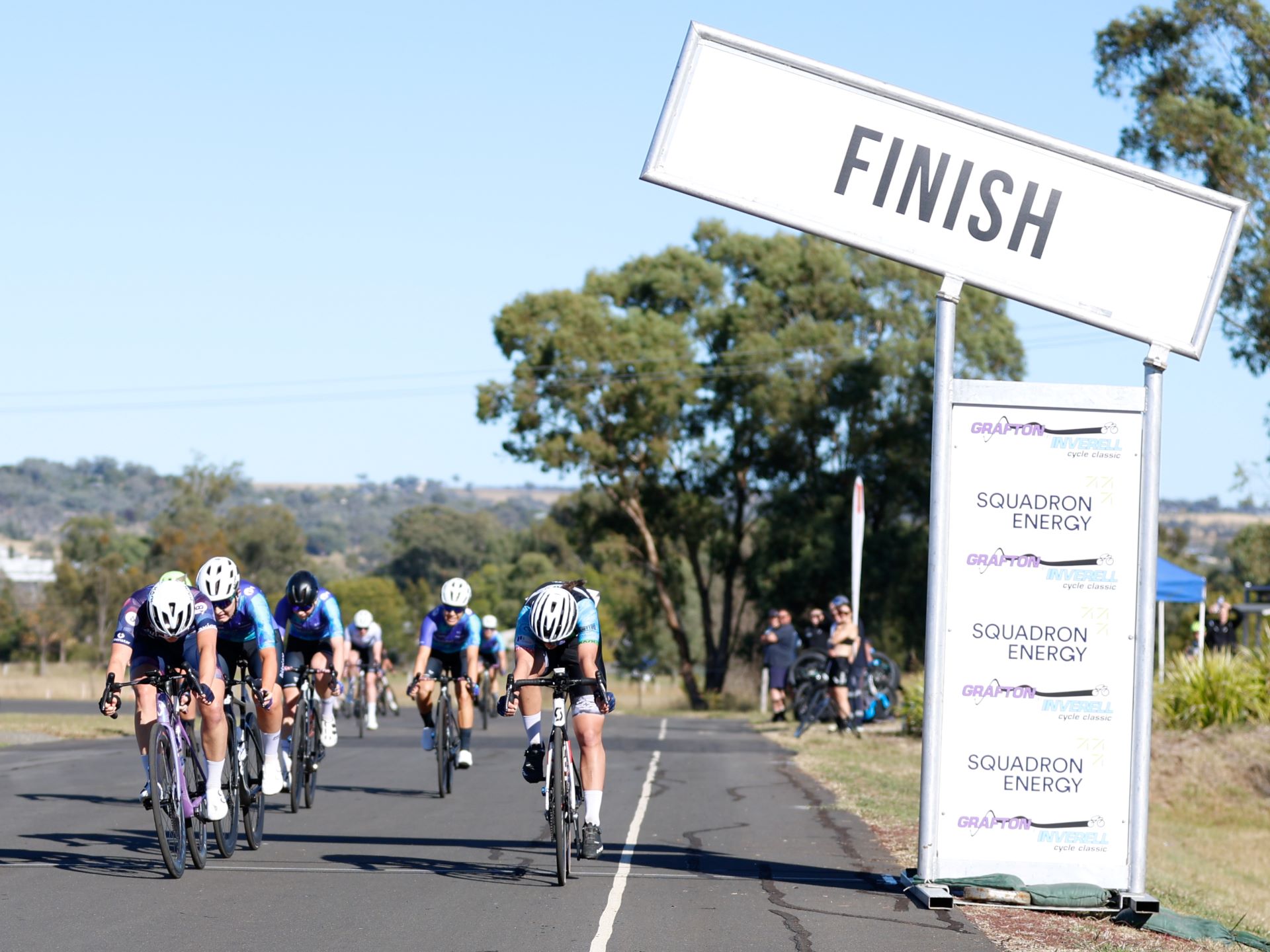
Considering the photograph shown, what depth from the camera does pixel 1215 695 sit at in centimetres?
2266

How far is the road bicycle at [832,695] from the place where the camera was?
26.0 meters

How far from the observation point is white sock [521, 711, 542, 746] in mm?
10539

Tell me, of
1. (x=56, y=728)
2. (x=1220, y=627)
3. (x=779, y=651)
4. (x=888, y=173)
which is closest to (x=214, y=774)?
(x=888, y=173)

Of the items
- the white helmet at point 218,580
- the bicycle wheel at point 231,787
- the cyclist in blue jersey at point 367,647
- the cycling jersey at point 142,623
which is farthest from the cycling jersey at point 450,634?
the cyclist in blue jersey at point 367,647

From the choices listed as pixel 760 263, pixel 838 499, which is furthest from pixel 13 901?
pixel 760 263

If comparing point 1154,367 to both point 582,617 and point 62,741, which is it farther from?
point 62,741

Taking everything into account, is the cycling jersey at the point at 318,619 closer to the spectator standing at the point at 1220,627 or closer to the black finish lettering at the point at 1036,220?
the black finish lettering at the point at 1036,220

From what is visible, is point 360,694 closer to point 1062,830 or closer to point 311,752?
point 311,752

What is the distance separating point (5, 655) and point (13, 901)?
78.9 metres

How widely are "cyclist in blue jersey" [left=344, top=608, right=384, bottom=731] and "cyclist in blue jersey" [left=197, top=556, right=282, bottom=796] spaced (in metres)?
11.9

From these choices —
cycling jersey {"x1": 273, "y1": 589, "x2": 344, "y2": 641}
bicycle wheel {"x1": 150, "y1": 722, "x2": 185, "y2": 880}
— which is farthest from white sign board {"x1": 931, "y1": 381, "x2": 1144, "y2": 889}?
cycling jersey {"x1": 273, "y1": 589, "x2": 344, "y2": 641}

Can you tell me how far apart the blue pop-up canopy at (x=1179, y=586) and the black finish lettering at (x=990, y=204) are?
19.8m

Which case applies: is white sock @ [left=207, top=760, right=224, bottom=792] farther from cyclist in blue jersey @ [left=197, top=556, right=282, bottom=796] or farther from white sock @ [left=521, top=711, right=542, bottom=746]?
white sock @ [left=521, top=711, right=542, bottom=746]

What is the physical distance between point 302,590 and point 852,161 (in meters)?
6.28
